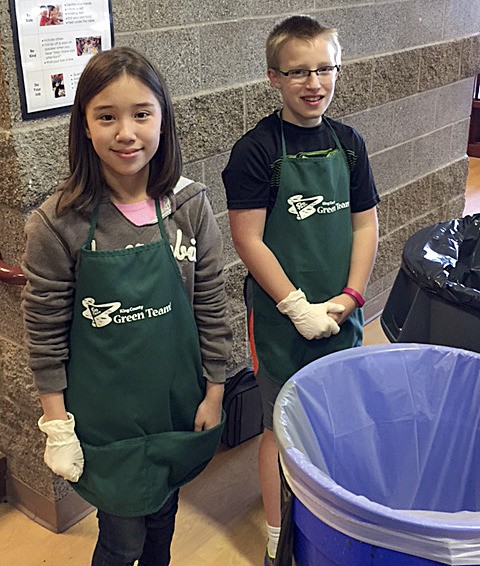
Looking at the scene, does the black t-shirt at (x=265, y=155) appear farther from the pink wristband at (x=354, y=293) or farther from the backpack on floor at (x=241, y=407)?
the backpack on floor at (x=241, y=407)

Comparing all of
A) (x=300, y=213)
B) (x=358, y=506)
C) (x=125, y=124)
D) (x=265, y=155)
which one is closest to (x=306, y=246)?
(x=300, y=213)

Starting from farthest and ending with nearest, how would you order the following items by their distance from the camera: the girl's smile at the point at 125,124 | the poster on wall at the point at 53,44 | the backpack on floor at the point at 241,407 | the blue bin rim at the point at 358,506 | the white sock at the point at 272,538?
the backpack on floor at the point at 241,407, the white sock at the point at 272,538, the poster on wall at the point at 53,44, the girl's smile at the point at 125,124, the blue bin rim at the point at 358,506

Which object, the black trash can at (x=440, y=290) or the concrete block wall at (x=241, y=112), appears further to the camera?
the concrete block wall at (x=241, y=112)

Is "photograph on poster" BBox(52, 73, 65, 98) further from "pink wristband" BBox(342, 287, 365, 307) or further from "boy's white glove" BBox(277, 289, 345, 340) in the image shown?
"pink wristband" BBox(342, 287, 365, 307)

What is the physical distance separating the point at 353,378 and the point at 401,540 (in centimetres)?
43

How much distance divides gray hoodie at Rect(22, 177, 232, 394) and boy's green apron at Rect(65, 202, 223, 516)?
0.07ft

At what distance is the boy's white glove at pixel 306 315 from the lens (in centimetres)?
162

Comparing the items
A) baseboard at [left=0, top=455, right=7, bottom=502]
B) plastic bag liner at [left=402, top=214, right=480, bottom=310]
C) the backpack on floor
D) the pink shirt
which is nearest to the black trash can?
plastic bag liner at [left=402, top=214, right=480, bottom=310]

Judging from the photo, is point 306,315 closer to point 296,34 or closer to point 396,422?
point 396,422

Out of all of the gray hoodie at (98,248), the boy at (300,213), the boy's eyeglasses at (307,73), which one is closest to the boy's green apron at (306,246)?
the boy at (300,213)

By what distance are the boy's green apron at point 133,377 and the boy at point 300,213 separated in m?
0.32

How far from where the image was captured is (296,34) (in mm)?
1590

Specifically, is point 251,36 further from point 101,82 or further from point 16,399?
point 16,399

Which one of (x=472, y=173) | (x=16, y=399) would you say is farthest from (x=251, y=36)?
(x=472, y=173)
